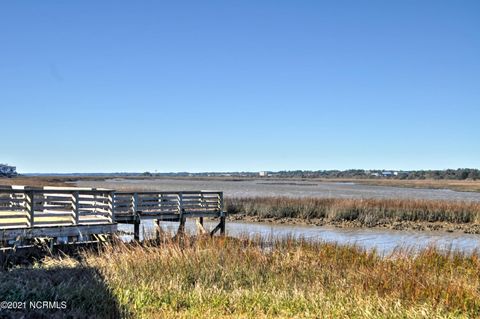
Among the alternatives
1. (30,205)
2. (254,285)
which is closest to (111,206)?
(30,205)

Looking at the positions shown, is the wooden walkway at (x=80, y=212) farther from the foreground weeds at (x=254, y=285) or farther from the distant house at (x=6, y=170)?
the distant house at (x=6, y=170)

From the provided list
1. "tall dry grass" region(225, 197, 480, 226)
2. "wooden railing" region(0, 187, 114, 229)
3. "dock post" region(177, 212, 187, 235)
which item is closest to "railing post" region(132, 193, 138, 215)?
"wooden railing" region(0, 187, 114, 229)

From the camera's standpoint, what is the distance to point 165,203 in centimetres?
2297

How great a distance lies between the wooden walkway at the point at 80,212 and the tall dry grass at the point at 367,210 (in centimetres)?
1239

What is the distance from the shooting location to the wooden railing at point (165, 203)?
2141 centimetres

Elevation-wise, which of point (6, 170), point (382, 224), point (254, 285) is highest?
point (6, 170)

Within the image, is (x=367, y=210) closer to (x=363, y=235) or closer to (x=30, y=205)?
(x=363, y=235)

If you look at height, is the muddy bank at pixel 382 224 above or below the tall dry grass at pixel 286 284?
below

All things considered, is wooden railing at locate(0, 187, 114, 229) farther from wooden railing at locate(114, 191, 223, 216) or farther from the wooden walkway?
wooden railing at locate(114, 191, 223, 216)

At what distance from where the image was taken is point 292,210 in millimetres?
37312

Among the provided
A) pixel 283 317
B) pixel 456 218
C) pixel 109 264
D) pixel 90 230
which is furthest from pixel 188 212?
pixel 456 218

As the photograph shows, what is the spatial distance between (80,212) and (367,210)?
2210 cm

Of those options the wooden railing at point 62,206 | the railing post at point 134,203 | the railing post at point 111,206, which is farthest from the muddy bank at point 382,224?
the railing post at point 111,206

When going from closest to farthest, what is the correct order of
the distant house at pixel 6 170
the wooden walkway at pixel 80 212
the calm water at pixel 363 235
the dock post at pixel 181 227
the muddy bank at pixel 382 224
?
the wooden walkway at pixel 80 212, the dock post at pixel 181 227, the calm water at pixel 363 235, the muddy bank at pixel 382 224, the distant house at pixel 6 170
